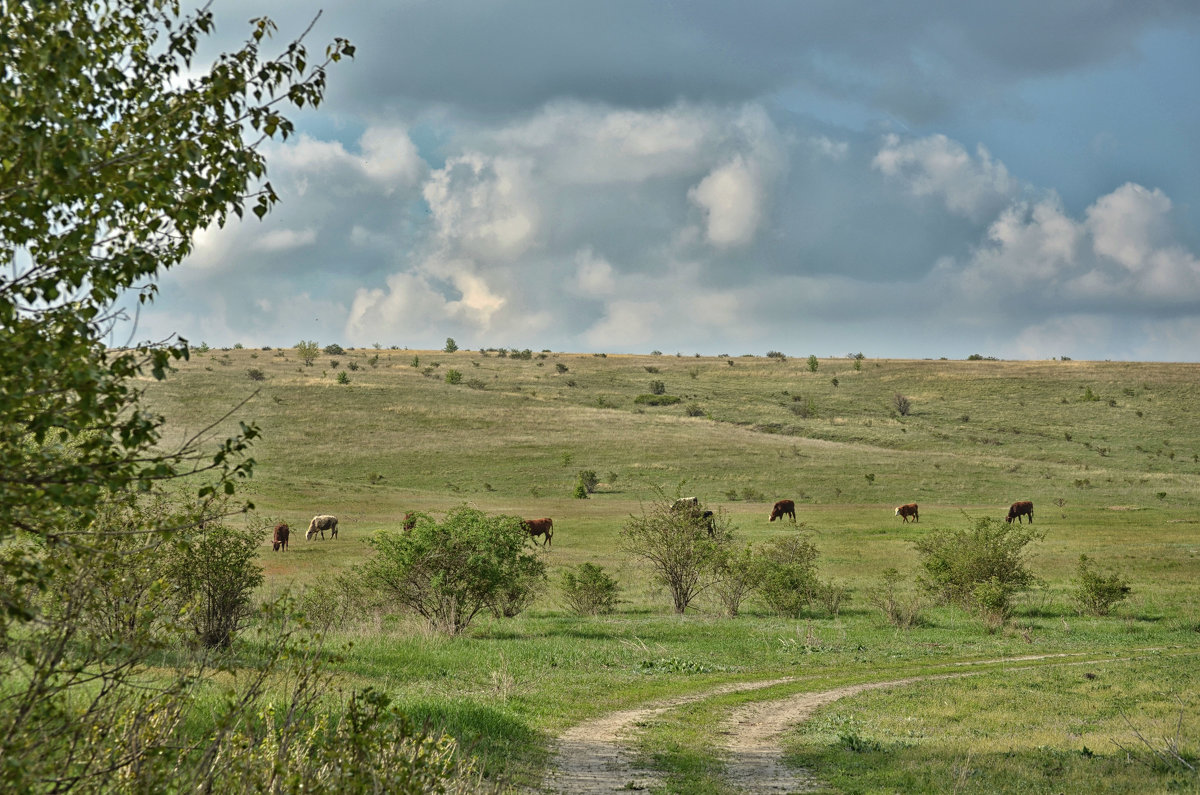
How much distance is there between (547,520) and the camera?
1951 inches

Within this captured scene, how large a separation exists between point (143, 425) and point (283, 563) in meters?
37.0

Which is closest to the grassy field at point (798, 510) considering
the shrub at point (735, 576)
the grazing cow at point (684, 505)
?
the shrub at point (735, 576)

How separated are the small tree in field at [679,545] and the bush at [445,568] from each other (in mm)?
8264

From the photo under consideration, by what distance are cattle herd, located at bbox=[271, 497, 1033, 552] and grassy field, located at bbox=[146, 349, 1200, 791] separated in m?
1.27

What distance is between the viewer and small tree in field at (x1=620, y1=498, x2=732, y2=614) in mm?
30141

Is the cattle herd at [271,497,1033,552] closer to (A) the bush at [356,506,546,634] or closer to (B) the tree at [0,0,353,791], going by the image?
(A) the bush at [356,506,546,634]

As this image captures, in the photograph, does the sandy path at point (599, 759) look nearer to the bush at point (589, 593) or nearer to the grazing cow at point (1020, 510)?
the bush at point (589, 593)

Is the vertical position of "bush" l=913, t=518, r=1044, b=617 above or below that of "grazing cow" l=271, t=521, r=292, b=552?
above

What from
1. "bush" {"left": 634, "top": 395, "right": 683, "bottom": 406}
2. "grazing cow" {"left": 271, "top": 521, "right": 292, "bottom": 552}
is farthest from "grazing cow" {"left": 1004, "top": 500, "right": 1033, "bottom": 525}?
"bush" {"left": 634, "top": 395, "right": 683, "bottom": 406}

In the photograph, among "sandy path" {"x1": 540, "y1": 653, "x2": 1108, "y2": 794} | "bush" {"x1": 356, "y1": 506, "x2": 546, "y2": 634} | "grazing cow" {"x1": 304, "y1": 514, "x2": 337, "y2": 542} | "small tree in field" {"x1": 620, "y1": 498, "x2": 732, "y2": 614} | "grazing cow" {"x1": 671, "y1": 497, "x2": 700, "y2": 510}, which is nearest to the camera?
"sandy path" {"x1": 540, "y1": 653, "x2": 1108, "y2": 794}

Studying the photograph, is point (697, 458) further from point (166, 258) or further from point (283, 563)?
point (166, 258)

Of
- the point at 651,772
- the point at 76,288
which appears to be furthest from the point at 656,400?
the point at 76,288

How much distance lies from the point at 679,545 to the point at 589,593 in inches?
134

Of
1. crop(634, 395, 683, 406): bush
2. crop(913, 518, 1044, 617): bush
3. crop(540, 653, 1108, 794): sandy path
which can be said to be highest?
crop(634, 395, 683, 406): bush
